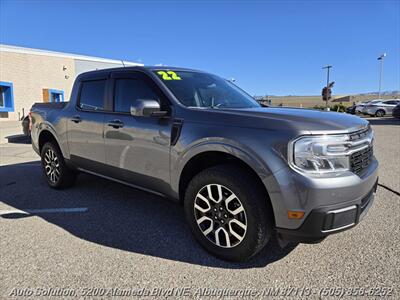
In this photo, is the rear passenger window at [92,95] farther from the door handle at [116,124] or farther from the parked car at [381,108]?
the parked car at [381,108]

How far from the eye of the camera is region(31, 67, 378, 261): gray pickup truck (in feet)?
7.87

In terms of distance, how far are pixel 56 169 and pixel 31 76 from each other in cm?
1885

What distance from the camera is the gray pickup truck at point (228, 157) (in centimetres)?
240

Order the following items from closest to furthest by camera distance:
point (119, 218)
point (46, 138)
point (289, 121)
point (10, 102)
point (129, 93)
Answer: point (289, 121)
point (129, 93)
point (119, 218)
point (46, 138)
point (10, 102)

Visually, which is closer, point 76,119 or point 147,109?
point 147,109

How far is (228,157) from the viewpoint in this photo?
9.53ft

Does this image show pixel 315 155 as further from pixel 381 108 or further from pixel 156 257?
pixel 381 108

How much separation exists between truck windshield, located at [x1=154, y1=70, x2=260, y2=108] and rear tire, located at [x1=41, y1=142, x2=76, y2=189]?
7.86ft

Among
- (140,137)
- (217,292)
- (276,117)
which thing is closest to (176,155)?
(140,137)

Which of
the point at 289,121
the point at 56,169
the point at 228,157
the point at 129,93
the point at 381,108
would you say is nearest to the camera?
the point at 289,121

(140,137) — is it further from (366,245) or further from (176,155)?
(366,245)

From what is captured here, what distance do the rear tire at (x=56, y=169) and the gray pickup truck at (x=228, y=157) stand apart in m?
0.88

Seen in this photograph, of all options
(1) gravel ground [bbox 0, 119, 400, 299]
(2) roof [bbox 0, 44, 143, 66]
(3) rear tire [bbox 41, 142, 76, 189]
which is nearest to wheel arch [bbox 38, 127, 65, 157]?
(3) rear tire [bbox 41, 142, 76, 189]

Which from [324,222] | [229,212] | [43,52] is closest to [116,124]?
[229,212]
